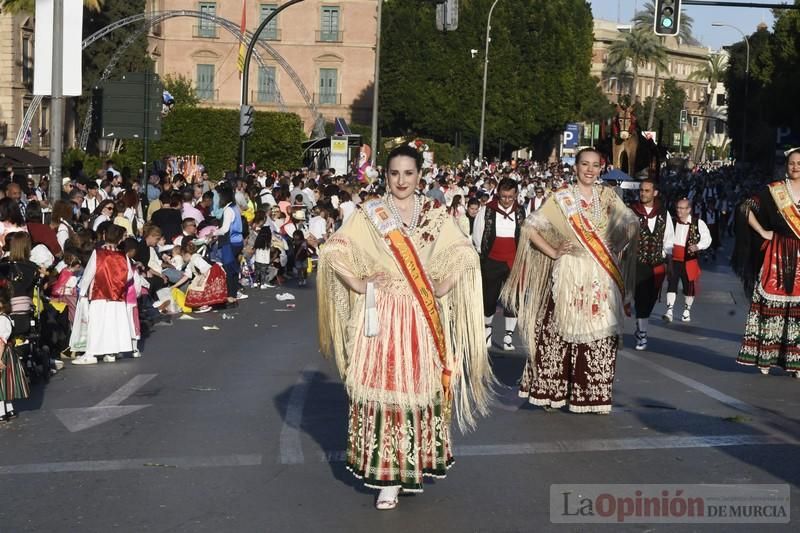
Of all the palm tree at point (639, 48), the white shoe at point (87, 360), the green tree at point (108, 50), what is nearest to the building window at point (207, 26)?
the green tree at point (108, 50)

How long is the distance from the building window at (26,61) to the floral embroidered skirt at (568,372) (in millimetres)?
49398

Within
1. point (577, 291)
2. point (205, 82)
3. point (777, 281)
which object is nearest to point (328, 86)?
point (205, 82)

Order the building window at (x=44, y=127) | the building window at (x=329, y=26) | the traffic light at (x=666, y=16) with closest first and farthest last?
the traffic light at (x=666, y=16) < the building window at (x=44, y=127) < the building window at (x=329, y=26)

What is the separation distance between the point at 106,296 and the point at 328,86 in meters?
71.4

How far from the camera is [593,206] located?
1097cm

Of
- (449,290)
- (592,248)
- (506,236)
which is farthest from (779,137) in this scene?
(449,290)

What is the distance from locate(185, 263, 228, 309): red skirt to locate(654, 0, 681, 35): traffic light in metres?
11.8

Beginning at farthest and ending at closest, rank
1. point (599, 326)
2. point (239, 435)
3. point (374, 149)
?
Answer: point (374, 149) → point (599, 326) → point (239, 435)

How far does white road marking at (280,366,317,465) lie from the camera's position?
918 centimetres

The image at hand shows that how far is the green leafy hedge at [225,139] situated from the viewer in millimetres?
49156

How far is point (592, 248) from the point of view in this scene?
1092 cm

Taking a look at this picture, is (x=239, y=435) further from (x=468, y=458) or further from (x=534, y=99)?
(x=534, y=99)

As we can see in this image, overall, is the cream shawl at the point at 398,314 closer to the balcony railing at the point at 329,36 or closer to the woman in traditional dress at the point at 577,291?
the woman in traditional dress at the point at 577,291

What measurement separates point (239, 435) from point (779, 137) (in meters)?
41.3
